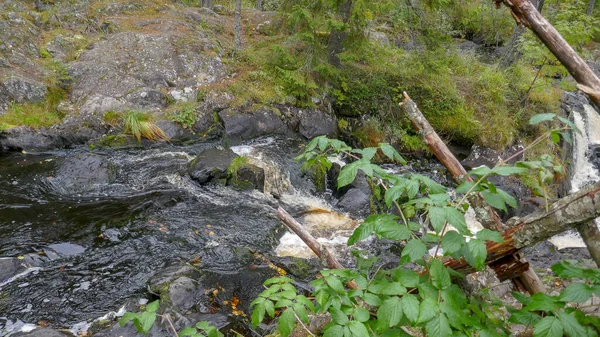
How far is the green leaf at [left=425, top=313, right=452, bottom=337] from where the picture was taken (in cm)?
153

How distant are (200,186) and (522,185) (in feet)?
24.9

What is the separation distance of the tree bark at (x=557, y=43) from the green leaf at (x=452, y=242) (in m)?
1.30

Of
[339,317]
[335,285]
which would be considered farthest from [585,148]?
[339,317]

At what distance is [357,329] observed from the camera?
1694 mm

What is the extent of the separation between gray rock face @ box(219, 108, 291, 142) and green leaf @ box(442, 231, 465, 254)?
9.54 m

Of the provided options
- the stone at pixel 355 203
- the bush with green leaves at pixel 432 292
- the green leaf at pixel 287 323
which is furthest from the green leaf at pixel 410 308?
the stone at pixel 355 203

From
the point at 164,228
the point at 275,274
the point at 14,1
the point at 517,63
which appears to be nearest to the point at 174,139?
the point at 164,228

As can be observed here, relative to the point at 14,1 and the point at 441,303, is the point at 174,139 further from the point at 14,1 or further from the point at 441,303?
the point at 441,303

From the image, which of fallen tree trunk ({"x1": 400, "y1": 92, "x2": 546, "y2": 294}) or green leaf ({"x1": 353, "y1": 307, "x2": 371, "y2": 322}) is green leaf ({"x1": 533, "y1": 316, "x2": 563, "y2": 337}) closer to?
green leaf ({"x1": 353, "y1": 307, "x2": 371, "y2": 322})

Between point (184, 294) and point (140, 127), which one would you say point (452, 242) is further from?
point (140, 127)

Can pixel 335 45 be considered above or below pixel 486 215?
below

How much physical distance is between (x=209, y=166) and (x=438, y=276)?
751 cm

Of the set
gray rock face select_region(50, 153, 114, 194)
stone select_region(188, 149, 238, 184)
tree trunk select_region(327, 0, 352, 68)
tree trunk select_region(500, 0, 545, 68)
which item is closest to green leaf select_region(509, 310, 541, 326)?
stone select_region(188, 149, 238, 184)

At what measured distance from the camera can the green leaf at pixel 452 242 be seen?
1.67 m
